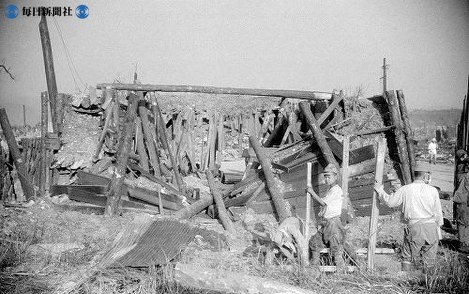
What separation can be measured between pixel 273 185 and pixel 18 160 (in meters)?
6.67

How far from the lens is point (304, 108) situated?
9.00 meters

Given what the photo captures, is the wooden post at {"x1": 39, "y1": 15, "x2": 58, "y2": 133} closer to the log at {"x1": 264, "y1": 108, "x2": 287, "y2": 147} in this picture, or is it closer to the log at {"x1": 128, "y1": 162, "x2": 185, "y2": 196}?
the log at {"x1": 128, "y1": 162, "x2": 185, "y2": 196}

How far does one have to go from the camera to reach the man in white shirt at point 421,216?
16.0 ft

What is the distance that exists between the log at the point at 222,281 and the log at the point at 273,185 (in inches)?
126

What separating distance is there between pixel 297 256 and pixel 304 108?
4.74 meters

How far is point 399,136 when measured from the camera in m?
8.39

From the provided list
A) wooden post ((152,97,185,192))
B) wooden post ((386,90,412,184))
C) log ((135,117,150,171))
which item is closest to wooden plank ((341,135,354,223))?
wooden post ((386,90,412,184))

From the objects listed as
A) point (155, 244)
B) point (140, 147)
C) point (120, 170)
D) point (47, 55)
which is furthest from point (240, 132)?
point (155, 244)

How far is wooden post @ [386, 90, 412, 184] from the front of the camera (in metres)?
8.14

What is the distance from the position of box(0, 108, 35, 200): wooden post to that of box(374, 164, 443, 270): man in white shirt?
844cm

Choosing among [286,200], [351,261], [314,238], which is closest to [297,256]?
[314,238]

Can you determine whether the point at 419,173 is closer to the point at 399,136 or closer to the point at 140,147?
the point at 399,136

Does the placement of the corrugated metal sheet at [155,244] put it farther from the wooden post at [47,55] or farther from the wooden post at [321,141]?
the wooden post at [47,55]

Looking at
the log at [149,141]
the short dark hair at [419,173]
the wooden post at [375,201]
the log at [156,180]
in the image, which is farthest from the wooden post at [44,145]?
the short dark hair at [419,173]
